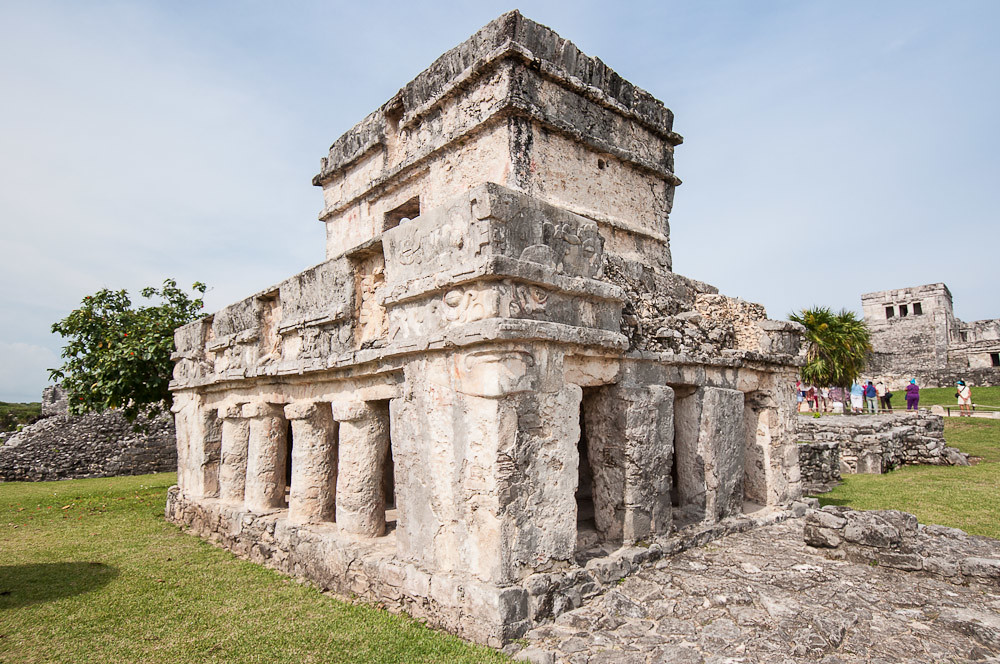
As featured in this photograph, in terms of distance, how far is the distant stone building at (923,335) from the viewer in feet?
109

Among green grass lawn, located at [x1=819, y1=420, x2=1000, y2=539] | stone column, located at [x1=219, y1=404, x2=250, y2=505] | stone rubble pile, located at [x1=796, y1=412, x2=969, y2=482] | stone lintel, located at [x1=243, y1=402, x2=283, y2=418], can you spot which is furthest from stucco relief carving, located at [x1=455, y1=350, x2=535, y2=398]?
stone rubble pile, located at [x1=796, y1=412, x2=969, y2=482]

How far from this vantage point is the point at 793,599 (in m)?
4.12

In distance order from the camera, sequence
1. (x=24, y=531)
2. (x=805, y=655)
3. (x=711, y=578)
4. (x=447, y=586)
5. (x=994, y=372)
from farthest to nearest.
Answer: (x=994, y=372) < (x=24, y=531) < (x=711, y=578) < (x=447, y=586) < (x=805, y=655)

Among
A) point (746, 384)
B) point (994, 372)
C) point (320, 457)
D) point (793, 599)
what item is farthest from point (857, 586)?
point (994, 372)

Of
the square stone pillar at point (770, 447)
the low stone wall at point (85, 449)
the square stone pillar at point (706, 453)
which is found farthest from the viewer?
the low stone wall at point (85, 449)

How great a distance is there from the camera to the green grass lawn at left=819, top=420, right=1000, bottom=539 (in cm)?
716

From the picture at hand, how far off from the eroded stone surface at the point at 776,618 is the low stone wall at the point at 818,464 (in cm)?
576

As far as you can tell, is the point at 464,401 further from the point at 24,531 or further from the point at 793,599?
the point at 24,531

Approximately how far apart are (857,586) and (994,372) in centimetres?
3122

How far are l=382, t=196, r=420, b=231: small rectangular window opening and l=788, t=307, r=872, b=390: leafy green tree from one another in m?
14.7

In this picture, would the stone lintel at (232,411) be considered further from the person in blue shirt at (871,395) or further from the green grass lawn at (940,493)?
the person in blue shirt at (871,395)

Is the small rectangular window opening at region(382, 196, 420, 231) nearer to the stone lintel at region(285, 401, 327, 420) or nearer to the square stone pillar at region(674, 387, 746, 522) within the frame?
the stone lintel at region(285, 401, 327, 420)

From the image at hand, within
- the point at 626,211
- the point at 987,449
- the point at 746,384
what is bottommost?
the point at 987,449

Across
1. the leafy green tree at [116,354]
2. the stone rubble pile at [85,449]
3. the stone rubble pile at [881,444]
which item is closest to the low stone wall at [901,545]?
the stone rubble pile at [881,444]
